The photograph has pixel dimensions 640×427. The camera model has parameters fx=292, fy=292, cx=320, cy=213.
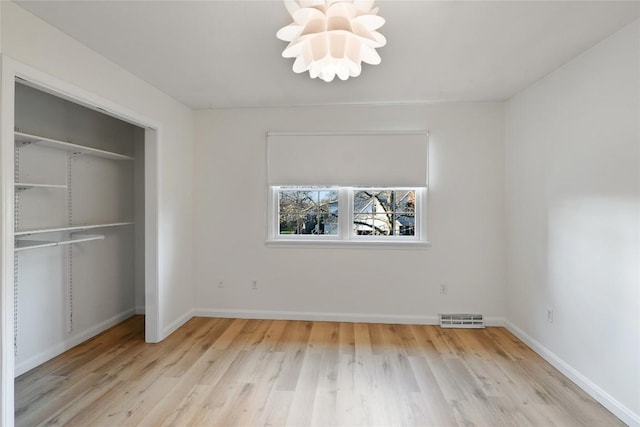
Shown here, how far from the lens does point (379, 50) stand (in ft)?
7.23

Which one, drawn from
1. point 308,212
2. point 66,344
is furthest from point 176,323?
point 308,212

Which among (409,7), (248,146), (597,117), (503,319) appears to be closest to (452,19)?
(409,7)

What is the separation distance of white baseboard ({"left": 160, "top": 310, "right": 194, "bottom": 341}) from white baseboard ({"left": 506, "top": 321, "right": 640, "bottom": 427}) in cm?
370

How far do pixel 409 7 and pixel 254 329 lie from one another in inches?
127

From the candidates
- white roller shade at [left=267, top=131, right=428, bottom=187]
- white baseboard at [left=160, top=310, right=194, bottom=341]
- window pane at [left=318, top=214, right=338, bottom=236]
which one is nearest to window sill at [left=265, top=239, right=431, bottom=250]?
window pane at [left=318, top=214, right=338, bottom=236]

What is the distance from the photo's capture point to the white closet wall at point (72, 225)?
2438 millimetres

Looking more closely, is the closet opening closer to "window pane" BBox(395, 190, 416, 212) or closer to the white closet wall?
the white closet wall

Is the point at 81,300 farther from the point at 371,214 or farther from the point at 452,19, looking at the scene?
the point at 452,19

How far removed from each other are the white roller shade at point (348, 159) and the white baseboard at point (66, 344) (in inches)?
96.0

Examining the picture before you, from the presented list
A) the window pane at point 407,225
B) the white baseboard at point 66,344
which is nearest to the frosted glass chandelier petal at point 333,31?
the window pane at point 407,225

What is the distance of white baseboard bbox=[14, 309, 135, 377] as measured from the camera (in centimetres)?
239

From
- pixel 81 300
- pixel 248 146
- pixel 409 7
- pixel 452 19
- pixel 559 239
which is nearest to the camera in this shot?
pixel 409 7

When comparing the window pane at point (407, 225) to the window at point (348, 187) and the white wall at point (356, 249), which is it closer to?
the window at point (348, 187)

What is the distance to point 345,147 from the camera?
3.45 m
